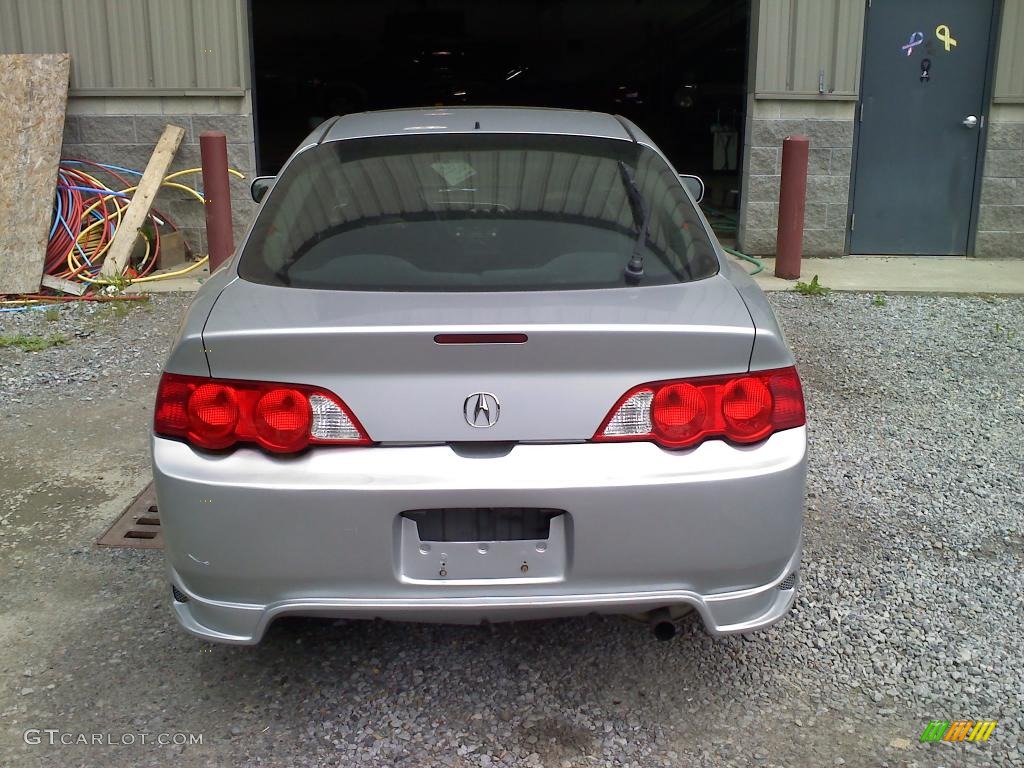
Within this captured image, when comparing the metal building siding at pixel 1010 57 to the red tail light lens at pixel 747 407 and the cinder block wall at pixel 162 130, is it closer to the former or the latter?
the cinder block wall at pixel 162 130

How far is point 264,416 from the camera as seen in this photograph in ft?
8.44

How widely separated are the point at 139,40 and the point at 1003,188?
7723mm

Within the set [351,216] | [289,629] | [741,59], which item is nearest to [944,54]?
[741,59]

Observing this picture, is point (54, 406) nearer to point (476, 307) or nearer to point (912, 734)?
point (476, 307)

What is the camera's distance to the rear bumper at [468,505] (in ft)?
8.25

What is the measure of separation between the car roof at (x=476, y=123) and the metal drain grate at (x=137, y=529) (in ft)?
5.13

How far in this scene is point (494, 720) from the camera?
2.92 m

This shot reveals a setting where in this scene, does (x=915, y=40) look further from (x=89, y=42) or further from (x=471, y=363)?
(x=471, y=363)

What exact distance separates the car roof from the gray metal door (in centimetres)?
607

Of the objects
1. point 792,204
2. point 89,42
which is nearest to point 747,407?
point 792,204

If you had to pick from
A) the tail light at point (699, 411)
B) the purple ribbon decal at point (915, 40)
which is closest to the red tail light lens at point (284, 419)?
the tail light at point (699, 411)

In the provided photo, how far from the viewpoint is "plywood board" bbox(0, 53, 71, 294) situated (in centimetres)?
810

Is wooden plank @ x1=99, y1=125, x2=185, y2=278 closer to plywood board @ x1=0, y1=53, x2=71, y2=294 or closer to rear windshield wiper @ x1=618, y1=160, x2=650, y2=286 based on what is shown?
plywood board @ x1=0, y1=53, x2=71, y2=294

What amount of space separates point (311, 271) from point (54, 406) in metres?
3.25
